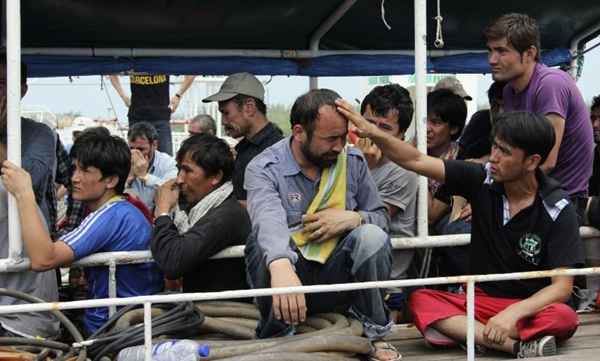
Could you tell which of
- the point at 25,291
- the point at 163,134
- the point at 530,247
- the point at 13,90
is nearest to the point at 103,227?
the point at 25,291

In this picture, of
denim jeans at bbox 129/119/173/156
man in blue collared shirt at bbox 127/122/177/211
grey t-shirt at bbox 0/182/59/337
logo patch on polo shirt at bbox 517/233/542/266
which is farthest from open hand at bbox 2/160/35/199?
denim jeans at bbox 129/119/173/156

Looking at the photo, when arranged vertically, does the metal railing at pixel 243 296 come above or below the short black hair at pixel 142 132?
below

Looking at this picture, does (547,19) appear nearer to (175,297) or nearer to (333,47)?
(333,47)

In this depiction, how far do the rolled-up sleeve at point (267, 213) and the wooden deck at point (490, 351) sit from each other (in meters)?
0.79

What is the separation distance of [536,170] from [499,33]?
30.4 inches

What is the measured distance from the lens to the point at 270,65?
23.8 ft

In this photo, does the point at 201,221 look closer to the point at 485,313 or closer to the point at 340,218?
the point at 340,218

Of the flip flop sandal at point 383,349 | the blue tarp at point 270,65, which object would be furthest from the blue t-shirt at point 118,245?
the blue tarp at point 270,65

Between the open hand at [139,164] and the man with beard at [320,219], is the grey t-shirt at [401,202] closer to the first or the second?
the man with beard at [320,219]

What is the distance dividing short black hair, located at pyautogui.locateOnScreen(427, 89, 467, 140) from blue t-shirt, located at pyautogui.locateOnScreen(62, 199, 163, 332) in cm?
192

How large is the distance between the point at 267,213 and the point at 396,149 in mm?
675

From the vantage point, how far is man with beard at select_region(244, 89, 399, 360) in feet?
12.5

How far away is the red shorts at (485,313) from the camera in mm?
3883

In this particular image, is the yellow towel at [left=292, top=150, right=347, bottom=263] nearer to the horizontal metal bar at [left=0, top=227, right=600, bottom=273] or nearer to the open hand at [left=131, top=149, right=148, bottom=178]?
the horizontal metal bar at [left=0, top=227, right=600, bottom=273]
